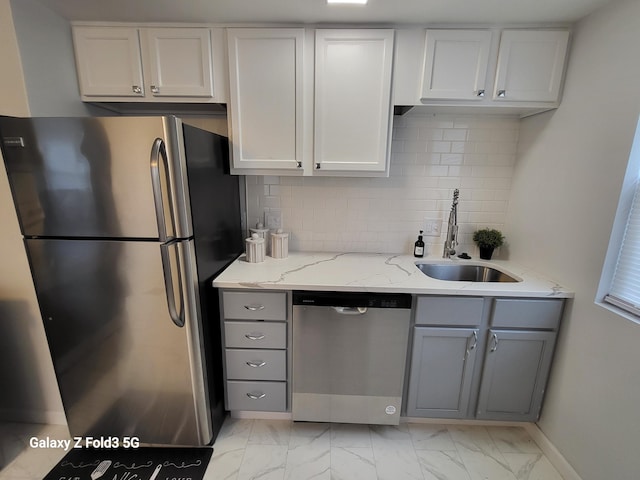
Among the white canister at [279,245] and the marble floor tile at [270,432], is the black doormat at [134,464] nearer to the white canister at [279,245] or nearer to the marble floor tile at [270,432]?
the marble floor tile at [270,432]

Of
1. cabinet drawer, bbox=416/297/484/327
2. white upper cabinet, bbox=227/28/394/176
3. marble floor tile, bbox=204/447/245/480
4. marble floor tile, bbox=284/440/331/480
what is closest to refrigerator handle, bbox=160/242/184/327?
white upper cabinet, bbox=227/28/394/176

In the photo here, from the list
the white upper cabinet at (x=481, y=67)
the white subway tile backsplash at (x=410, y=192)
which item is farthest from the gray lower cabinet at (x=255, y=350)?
the white upper cabinet at (x=481, y=67)

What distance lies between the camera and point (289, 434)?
1.68m

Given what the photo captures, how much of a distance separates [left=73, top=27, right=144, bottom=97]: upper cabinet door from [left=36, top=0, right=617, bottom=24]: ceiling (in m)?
0.08

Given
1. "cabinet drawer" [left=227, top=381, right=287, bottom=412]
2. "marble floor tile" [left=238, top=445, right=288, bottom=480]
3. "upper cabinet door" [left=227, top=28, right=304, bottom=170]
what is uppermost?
"upper cabinet door" [left=227, top=28, right=304, bottom=170]

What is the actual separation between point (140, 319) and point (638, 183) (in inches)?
95.6

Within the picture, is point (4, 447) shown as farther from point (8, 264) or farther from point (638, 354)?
point (638, 354)

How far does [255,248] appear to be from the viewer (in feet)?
5.94

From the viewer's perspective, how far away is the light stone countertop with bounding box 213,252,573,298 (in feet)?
4.89

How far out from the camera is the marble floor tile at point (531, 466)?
146 centimetres

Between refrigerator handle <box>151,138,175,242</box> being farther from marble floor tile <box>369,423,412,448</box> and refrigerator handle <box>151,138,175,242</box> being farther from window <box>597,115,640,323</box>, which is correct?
window <box>597,115,640,323</box>

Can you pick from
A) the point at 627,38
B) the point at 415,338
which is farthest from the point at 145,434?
the point at 627,38

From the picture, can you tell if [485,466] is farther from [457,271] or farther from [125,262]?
[125,262]

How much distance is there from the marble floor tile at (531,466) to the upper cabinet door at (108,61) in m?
3.01
